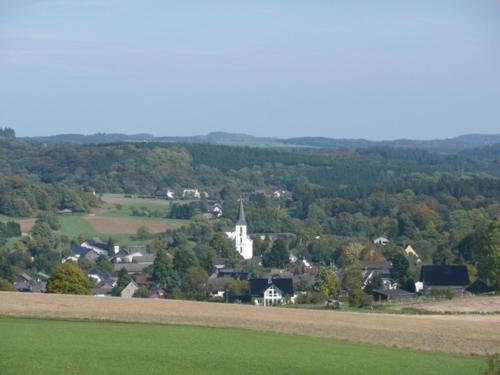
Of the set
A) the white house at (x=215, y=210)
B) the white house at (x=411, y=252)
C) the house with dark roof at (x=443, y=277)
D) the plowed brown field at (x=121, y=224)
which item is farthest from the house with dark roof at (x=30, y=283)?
the white house at (x=215, y=210)

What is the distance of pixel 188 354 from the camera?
2470cm

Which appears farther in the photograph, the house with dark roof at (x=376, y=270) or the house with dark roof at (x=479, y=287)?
the house with dark roof at (x=376, y=270)

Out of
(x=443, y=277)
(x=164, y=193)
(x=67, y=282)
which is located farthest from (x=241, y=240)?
(x=164, y=193)

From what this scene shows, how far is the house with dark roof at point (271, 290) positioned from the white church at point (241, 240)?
22.3 meters

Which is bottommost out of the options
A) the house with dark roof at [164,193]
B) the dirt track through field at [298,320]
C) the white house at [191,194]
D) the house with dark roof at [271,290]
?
the white house at [191,194]

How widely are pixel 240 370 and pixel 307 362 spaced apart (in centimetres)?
191

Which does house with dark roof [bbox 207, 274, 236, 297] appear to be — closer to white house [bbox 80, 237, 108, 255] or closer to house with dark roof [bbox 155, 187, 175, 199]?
white house [bbox 80, 237, 108, 255]

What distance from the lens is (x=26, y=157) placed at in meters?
147

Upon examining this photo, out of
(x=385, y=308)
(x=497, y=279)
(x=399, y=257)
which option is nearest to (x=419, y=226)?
(x=399, y=257)

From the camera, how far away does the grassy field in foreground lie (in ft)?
74.3

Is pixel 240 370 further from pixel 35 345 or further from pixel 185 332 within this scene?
pixel 185 332

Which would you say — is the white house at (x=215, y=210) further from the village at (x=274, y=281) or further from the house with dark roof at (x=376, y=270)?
the house with dark roof at (x=376, y=270)

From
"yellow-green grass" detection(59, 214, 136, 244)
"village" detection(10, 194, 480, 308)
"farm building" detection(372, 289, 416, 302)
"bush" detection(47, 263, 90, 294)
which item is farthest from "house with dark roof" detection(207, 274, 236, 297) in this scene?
"yellow-green grass" detection(59, 214, 136, 244)

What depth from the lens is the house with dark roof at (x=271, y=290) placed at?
187 ft
